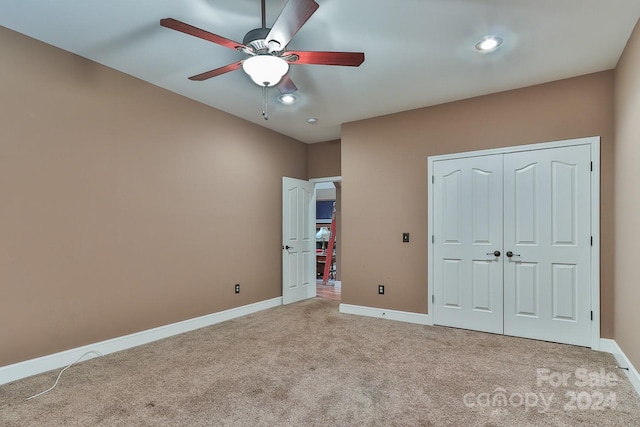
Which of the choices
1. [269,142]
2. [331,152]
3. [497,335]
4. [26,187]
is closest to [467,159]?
[497,335]

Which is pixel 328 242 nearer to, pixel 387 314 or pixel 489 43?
pixel 387 314

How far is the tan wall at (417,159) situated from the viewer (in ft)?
10.8

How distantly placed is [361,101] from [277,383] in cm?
312

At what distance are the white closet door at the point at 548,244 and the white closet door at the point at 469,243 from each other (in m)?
0.11

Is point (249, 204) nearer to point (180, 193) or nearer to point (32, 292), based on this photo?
point (180, 193)

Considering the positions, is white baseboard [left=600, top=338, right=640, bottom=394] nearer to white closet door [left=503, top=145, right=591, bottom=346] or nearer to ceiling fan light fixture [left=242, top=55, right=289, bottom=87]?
white closet door [left=503, top=145, right=591, bottom=346]

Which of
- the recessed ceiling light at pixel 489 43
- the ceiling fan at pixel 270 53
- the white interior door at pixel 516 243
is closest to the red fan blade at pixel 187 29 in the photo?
the ceiling fan at pixel 270 53

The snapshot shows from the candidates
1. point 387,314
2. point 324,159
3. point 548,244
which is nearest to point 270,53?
point 548,244

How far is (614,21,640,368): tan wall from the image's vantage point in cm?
249

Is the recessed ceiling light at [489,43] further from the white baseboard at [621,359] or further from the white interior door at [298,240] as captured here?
the white interior door at [298,240]

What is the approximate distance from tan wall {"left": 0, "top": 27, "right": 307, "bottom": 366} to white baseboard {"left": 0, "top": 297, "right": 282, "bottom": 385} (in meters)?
0.06

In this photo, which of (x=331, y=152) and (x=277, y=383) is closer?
(x=277, y=383)

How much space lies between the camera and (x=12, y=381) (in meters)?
2.54

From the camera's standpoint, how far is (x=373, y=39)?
272 cm
